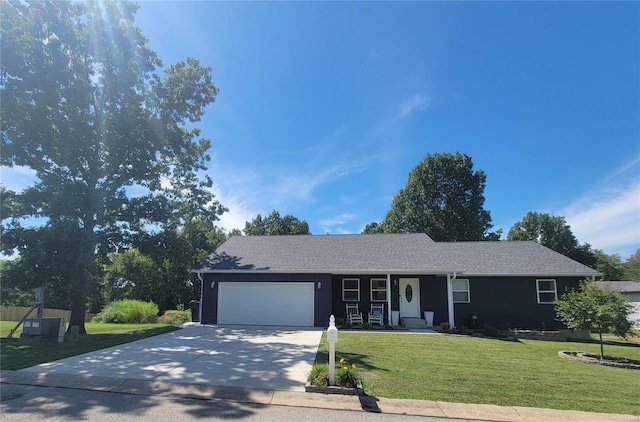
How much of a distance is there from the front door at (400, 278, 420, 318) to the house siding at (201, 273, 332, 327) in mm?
3634

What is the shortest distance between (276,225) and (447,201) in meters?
19.7

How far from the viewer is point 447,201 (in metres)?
36.8

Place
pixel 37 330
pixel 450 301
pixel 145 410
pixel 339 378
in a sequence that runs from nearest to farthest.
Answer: pixel 145 410, pixel 339 378, pixel 37 330, pixel 450 301

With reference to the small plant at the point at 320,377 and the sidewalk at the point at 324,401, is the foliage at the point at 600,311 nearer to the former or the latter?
the sidewalk at the point at 324,401

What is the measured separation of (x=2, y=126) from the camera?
13.9 meters

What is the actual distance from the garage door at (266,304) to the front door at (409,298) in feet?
14.5

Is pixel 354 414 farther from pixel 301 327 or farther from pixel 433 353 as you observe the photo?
pixel 301 327

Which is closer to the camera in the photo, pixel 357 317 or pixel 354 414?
pixel 354 414

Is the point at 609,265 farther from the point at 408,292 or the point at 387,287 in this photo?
the point at 387,287

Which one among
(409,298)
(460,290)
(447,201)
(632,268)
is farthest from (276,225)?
(632,268)

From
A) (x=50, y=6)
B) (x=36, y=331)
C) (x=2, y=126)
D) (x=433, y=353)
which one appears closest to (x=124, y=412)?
(x=433, y=353)

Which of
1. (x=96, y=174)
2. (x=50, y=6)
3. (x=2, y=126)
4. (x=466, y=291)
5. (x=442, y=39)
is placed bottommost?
(x=466, y=291)

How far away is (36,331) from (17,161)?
273 inches

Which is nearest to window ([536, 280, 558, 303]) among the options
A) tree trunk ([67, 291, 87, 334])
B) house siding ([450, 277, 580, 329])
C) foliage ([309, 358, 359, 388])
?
house siding ([450, 277, 580, 329])
